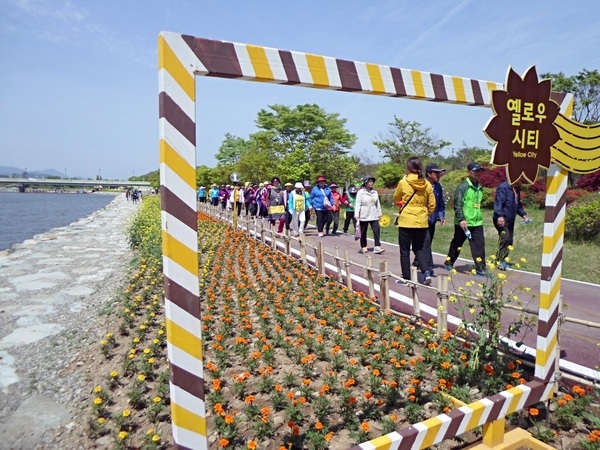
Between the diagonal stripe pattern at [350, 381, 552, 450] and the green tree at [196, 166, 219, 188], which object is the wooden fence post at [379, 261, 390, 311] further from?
the green tree at [196, 166, 219, 188]

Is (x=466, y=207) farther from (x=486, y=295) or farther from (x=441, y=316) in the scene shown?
(x=486, y=295)

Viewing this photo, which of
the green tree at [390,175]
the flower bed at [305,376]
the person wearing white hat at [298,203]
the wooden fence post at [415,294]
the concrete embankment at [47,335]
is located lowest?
the concrete embankment at [47,335]

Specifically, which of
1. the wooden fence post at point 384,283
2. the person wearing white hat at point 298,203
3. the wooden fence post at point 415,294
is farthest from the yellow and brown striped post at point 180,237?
the person wearing white hat at point 298,203

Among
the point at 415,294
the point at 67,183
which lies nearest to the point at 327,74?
the point at 415,294

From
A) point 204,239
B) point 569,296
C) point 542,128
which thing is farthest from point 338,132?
point 542,128

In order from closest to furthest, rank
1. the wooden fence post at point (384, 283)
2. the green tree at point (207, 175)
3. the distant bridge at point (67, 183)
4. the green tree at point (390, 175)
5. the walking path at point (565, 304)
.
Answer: the walking path at point (565, 304) < the wooden fence post at point (384, 283) < the green tree at point (390, 175) < the green tree at point (207, 175) < the distant bridge at point (67, 183)

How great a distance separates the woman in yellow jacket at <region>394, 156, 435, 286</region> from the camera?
17.5ft

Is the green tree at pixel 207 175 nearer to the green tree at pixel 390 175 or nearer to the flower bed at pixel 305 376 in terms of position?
the green tree at pixel 390 175

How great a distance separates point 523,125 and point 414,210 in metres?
2.62

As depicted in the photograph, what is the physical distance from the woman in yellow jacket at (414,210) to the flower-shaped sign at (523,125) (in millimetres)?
2354

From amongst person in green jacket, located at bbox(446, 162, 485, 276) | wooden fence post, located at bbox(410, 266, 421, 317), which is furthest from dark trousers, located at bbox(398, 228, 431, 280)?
person in green jacket, located at bbox(446, 162, 485, 276)

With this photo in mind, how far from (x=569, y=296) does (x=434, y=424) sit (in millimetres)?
4537

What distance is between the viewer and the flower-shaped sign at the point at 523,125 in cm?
273

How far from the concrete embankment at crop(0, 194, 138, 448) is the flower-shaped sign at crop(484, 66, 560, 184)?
4.22m
